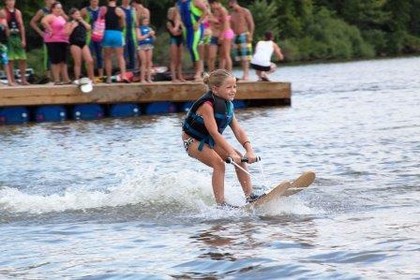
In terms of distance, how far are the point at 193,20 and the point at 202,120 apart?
32.8ft

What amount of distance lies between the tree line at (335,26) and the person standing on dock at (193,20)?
3713cm

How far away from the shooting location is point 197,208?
424 inches

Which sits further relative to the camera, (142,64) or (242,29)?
(242,29)

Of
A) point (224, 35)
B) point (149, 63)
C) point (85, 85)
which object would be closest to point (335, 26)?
point (224, 35)

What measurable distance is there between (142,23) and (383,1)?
6689 cm

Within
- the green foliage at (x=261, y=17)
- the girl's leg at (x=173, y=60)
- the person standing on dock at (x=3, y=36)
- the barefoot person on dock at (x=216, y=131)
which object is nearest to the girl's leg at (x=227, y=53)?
the girl's leg at (x=173, y=60)

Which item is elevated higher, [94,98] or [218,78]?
[218,78]

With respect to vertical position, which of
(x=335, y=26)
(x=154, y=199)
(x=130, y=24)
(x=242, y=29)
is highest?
(x=130, y=24)

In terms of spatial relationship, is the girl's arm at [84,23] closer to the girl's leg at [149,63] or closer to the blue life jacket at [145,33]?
the blue life jacket at [145,33]

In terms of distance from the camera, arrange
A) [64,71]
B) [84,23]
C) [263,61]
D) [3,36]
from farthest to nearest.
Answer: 1. [263,61]
2. [64,71]
3. [3,36]
4. [84,23]

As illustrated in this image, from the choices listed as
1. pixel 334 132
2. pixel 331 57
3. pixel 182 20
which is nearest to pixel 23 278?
pixel 334 132

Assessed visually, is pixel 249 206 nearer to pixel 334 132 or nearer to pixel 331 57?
pixel 334 132

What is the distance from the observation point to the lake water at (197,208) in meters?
8.09

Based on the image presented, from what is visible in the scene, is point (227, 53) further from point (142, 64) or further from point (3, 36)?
point (3, 36)
